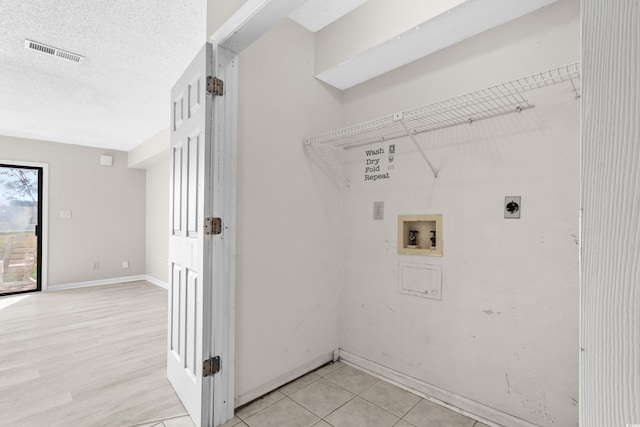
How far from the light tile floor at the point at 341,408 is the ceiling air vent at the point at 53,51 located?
2.80 m

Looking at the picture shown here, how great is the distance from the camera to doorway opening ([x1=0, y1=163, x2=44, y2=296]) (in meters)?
4.63

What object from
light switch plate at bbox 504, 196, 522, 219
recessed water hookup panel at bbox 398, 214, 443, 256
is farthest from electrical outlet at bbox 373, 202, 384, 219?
light switch plate at bbox 504, 196, 522, 219

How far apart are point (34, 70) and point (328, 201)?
2.88 metres

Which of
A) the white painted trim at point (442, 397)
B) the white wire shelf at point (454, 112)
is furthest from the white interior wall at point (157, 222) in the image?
the white painted trim at point (442, 397)

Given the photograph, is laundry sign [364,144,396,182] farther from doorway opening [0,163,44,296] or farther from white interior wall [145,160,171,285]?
doorway opening [0,163,44,296]

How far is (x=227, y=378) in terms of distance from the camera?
173cm

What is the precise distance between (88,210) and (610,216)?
649 cm

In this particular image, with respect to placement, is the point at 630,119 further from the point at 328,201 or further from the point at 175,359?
the point at 175,359

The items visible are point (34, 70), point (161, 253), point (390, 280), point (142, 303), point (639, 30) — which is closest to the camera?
point (639, 30)

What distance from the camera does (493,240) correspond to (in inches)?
68.7

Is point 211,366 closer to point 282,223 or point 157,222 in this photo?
point 282,223

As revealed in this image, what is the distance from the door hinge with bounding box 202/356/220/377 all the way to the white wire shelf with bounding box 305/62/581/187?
1461 millimetres

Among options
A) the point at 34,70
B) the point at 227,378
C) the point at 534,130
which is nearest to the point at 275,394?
the point at 227,378

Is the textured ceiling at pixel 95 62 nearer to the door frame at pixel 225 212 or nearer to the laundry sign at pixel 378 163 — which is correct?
the door frame at pixel 225 212
